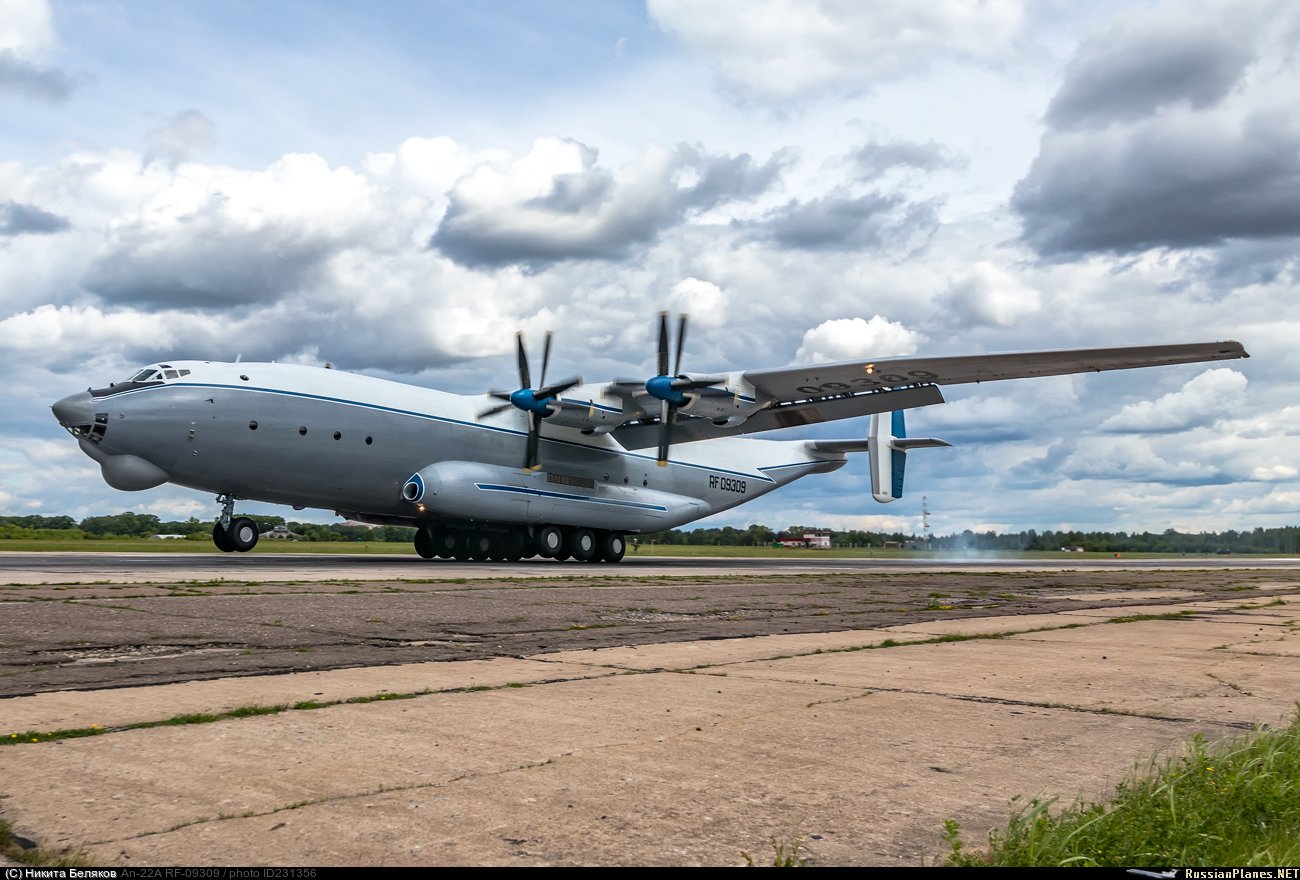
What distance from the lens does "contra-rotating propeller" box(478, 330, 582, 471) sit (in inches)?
1148

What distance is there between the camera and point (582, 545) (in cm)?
3259

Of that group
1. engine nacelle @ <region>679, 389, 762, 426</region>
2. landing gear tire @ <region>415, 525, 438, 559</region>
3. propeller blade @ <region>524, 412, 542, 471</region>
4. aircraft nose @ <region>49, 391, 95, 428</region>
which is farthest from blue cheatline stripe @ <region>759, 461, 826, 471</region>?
aircraft nose @ <region>49, 391, 95, 428</region>

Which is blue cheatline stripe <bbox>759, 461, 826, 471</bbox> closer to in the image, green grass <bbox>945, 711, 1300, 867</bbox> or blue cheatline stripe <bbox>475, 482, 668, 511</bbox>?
blue cheatline stripe <bbox>475, 482, 668, 511</bbox>

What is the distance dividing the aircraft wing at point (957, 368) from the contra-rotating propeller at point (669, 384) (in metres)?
1.75

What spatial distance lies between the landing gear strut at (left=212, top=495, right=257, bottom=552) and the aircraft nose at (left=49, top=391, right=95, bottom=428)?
4.06 m

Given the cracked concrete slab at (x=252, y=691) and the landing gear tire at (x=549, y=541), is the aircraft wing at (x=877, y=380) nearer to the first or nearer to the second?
the landing gear tire at (x=549, y=541)

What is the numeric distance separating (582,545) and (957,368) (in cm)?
1337

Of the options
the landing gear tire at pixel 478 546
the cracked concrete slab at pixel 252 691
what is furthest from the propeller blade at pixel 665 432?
the cracked concrete slab at pixel 252 691

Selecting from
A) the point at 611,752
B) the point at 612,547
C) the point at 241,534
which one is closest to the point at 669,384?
the point at 612,547

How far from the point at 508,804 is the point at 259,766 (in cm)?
107

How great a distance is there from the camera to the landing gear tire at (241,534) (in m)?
25.6

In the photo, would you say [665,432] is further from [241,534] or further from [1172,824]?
[1172,824]

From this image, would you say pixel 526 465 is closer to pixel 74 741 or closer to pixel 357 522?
pixel 357 522
